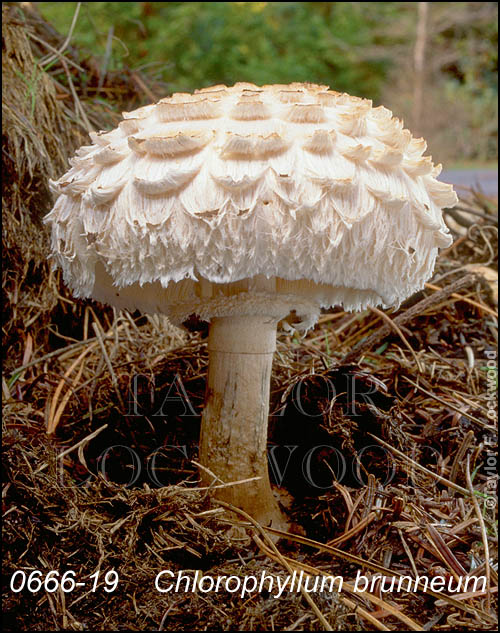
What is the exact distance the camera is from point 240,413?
1817 mm

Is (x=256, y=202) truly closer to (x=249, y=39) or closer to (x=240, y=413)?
(x=240, y=413)

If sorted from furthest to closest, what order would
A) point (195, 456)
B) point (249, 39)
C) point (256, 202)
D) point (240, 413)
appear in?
point (249, 39)
point (195, 456)
point (240, 413)
point (256, 202)

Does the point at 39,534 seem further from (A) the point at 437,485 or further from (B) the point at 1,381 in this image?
(A) the point at 437,485

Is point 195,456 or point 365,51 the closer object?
point 195,456

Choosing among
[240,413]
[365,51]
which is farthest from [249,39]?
[240,413]

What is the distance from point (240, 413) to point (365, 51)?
16028 millimetres

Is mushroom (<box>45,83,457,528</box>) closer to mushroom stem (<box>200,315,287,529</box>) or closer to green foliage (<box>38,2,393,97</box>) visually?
mushroom stem (<box>200,315,287,529</box>)

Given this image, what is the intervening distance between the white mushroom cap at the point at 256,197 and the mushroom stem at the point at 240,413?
0.24 meters

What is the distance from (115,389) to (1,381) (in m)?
0.46

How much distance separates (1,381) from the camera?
7.63ft

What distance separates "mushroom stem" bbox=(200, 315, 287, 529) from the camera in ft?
5.87

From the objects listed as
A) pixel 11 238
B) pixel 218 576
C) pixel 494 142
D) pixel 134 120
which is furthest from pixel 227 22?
pixel 218 576

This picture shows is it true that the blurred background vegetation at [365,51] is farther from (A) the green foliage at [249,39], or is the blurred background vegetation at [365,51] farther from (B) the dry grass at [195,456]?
(B) the dry grass at [195,456]

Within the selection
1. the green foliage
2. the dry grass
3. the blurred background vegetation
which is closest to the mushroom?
the dry grass
